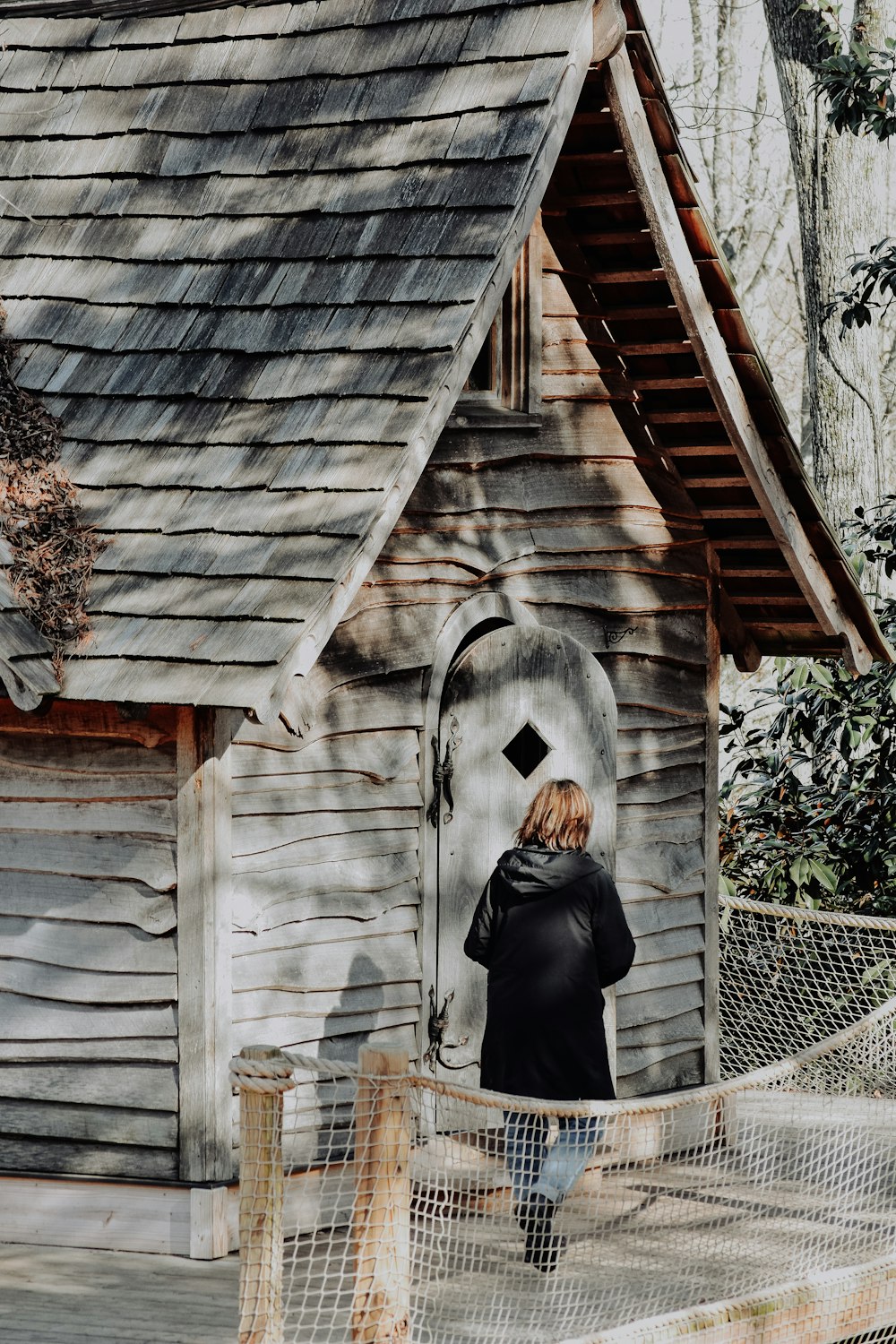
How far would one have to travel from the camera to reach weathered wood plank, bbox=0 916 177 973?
6.85 metres

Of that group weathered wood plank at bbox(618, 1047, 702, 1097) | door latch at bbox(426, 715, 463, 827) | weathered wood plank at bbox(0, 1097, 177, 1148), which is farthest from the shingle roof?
weathered wood plank at bbox(618, 1047, 702, 1097)

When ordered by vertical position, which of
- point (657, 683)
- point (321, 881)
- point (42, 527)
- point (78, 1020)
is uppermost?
point (42, 527)

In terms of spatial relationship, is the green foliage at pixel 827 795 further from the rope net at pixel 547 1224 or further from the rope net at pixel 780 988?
the rope net at pixel 547 1224

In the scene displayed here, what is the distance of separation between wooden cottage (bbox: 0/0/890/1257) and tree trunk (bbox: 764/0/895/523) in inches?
203

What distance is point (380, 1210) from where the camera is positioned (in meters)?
5.37

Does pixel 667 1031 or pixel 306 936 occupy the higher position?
pixel 306 936

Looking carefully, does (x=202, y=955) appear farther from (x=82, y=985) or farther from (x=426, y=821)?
(x=426, y=821)

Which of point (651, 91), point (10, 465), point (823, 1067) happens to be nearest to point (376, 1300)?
point (10, 465)

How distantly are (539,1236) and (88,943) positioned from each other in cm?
203

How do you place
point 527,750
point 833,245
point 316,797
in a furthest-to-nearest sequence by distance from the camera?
point 833,245, point 527,750, point 316,797

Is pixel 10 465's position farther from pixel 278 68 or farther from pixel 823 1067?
pixel 823 1067

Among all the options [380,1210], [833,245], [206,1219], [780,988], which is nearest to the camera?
[380,1210]

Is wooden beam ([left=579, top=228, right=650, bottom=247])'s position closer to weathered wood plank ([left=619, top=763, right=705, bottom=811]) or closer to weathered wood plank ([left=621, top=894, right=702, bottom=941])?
weathered wood plank ([left=619, top=763, right=705, bottom=811])

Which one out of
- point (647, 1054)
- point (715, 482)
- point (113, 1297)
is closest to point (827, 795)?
point (647, 1054)
